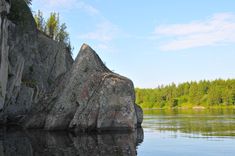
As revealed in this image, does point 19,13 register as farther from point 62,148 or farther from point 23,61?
point 62,148

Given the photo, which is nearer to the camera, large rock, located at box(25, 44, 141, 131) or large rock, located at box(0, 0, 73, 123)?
large rock, located at box(0, 0, 73, 123)

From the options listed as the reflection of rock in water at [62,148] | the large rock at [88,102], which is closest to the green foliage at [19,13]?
the large rock at [88,102]

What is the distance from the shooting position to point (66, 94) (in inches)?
1844

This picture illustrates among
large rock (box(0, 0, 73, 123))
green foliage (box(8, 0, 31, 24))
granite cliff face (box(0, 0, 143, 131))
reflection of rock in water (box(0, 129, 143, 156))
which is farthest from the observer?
green foliage (box(8, 0, 31, 24))

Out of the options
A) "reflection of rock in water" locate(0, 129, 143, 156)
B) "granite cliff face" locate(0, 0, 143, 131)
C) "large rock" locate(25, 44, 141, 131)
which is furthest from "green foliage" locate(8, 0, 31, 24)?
"reflection of rock in water" locate(0, 129, 143, 156)

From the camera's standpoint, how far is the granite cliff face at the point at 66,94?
44.8 meters

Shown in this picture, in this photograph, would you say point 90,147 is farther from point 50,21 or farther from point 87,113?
point 50,21

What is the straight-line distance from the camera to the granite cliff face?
44.8m

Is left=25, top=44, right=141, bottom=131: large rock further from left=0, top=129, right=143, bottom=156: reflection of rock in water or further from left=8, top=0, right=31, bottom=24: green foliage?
left=8, top=0, right=31, bottom=24: green foliage

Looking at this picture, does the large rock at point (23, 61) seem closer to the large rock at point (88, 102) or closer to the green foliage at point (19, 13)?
the green foliage at point (19, 13)

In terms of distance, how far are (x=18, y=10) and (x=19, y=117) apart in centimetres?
1610

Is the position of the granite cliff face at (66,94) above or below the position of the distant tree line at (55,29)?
below

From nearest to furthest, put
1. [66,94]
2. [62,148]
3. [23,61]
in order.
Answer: [62,148] → [66,94] → [23,61]

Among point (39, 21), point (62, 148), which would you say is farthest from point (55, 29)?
point (62, 148)
